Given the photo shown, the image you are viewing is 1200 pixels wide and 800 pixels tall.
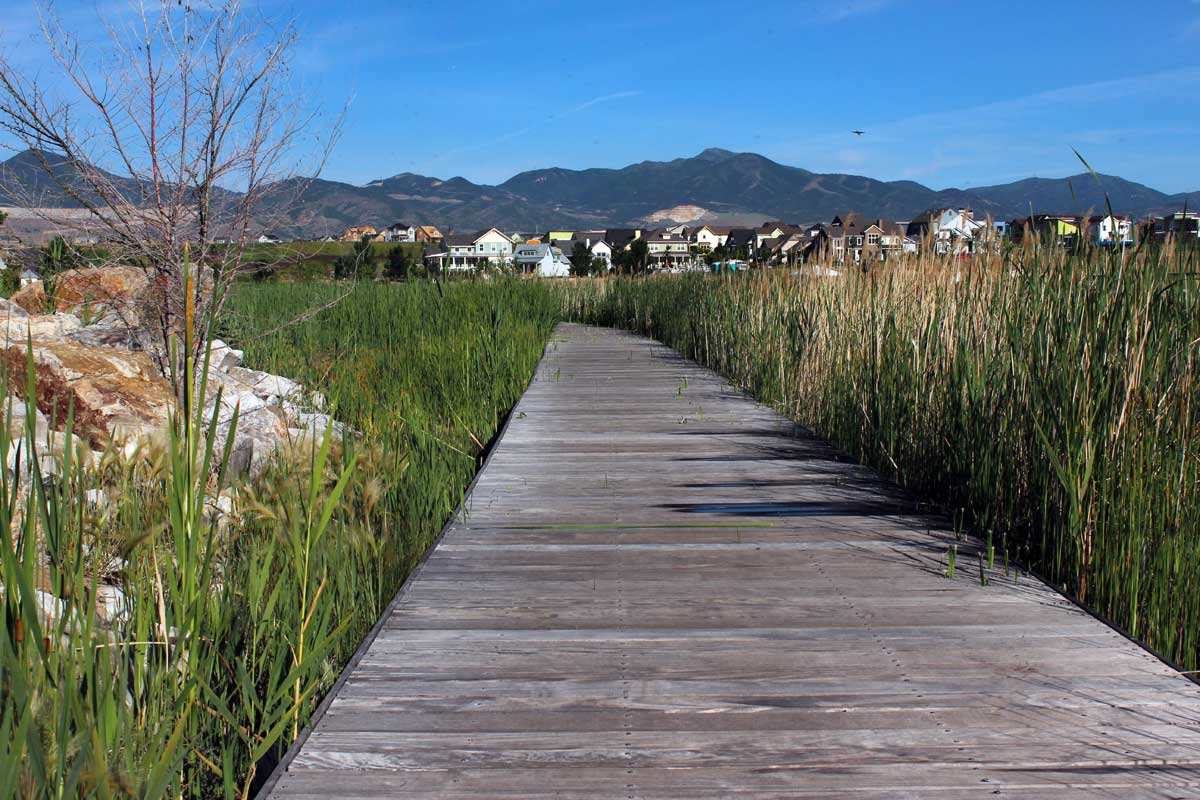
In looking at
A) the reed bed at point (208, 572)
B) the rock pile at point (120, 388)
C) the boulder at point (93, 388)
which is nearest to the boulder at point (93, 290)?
the rock pile at point (120, 388)

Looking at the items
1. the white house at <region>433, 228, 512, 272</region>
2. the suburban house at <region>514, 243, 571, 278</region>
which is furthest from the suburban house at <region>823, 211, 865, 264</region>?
the white house at <region>433, 228, 512, 272</region>

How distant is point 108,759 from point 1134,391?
3.00 meters

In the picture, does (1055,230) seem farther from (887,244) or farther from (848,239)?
(848,239)

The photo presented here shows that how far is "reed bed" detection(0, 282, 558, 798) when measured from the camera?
144 centimetres

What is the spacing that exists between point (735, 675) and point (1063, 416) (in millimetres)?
1603

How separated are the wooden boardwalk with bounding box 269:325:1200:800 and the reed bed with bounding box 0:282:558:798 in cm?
21

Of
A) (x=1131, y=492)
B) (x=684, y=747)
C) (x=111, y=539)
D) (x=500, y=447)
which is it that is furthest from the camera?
(x=500, y=447)

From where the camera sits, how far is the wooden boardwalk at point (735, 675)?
1.94 m

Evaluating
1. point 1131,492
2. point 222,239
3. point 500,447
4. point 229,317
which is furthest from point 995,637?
point 229,317

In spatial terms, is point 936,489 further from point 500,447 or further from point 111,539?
point 111,539

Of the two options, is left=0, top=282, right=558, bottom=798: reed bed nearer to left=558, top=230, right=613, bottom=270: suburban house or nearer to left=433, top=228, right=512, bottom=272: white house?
left=433, top=228, right=512, bottom=272: white house

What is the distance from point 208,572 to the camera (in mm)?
1664

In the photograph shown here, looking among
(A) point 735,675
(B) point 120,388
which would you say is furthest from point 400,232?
(A) point 735,675

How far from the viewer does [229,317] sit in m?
9.66
